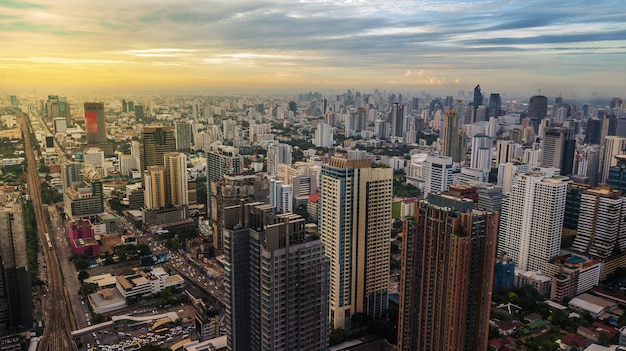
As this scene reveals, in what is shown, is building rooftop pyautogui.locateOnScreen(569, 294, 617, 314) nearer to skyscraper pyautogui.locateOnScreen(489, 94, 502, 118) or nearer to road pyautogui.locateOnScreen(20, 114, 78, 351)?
road pyautogui.locateOnScreen(20, 114, 78, 351)

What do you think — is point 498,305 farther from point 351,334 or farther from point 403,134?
point 403,134

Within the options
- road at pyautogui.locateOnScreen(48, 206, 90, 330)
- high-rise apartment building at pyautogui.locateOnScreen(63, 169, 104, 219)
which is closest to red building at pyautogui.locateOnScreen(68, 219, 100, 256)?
road at pyautogui.locateOnScreen(48, 206, 90, 330)

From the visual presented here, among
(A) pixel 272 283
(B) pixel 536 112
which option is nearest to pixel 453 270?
(A) pixel 272 283

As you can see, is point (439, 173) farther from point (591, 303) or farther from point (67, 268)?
point (67, 268)

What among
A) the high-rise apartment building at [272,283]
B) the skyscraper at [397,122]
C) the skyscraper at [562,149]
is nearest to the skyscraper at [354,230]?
the high-rise apartment building at [272,283]

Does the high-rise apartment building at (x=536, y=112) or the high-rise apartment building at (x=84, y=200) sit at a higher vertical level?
the high-rise apartment building at (x=536, y=112)

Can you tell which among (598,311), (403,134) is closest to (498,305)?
(598,311)

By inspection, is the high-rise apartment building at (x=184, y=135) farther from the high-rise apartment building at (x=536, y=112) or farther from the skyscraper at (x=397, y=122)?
the high-rise apartment building at (x=536, y=112)
